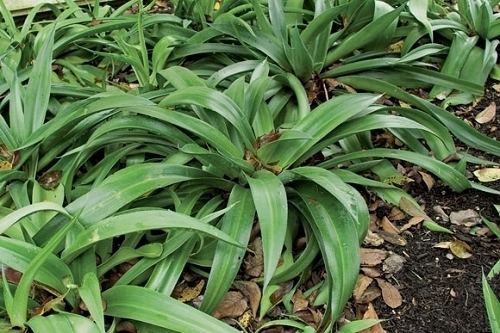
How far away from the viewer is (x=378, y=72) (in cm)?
284

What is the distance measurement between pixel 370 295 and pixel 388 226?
12.3 inches

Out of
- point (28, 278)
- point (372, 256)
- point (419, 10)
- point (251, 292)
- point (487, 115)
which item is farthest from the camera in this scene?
point (419, 10)

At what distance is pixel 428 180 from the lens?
95.4 inches

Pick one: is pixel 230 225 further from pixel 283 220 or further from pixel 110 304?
pixel 110 304

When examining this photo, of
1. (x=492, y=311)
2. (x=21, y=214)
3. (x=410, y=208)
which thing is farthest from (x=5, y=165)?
(x=492, y=311)

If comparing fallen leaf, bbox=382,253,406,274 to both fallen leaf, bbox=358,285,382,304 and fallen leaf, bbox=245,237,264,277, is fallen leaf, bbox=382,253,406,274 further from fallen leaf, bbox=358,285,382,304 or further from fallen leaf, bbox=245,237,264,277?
fallen leaf, bbox=245,237,264,277

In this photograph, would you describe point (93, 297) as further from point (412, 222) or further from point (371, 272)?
point (412, 222)

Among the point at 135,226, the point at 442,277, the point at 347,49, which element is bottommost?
the point at 442,277

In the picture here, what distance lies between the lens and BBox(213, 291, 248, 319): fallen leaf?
198 cm

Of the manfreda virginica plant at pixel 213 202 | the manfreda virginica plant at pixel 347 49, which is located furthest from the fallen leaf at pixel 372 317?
the manfreda virginica plant at pixel 347 49

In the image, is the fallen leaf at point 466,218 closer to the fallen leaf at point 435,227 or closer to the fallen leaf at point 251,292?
the fallen leaf at point 435,227

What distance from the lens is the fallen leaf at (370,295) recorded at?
2027 millimetres

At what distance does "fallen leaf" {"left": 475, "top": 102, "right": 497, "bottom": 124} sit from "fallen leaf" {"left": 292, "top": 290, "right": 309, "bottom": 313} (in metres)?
1.20

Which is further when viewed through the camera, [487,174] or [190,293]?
[487,174]
